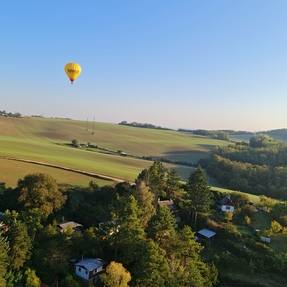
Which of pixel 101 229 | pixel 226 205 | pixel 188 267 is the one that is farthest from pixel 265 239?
pixel 101 229

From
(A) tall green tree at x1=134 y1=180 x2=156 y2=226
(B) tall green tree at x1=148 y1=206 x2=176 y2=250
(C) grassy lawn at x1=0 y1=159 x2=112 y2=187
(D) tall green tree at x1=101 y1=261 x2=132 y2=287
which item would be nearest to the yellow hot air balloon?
(C) grassy lawn at x1=0 y1=159 x2=112 y2=187

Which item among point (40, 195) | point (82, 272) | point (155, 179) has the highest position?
point (155, 179)

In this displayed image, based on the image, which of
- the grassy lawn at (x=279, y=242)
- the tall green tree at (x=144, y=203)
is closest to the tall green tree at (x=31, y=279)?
the tall green tree at (x=144, y=203)

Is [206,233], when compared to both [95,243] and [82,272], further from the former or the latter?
[82,272]

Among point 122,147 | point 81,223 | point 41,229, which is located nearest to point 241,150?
point 122,147

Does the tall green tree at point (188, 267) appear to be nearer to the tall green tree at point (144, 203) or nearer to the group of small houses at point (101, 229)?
the tall green tree at point (144, 203)

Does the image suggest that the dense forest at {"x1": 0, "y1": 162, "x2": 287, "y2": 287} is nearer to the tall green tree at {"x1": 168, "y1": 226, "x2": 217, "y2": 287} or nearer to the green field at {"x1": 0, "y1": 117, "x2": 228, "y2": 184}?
the tall green tree at {"x1": 168, "y1": 226, "x2": 217, "y2": 287}
